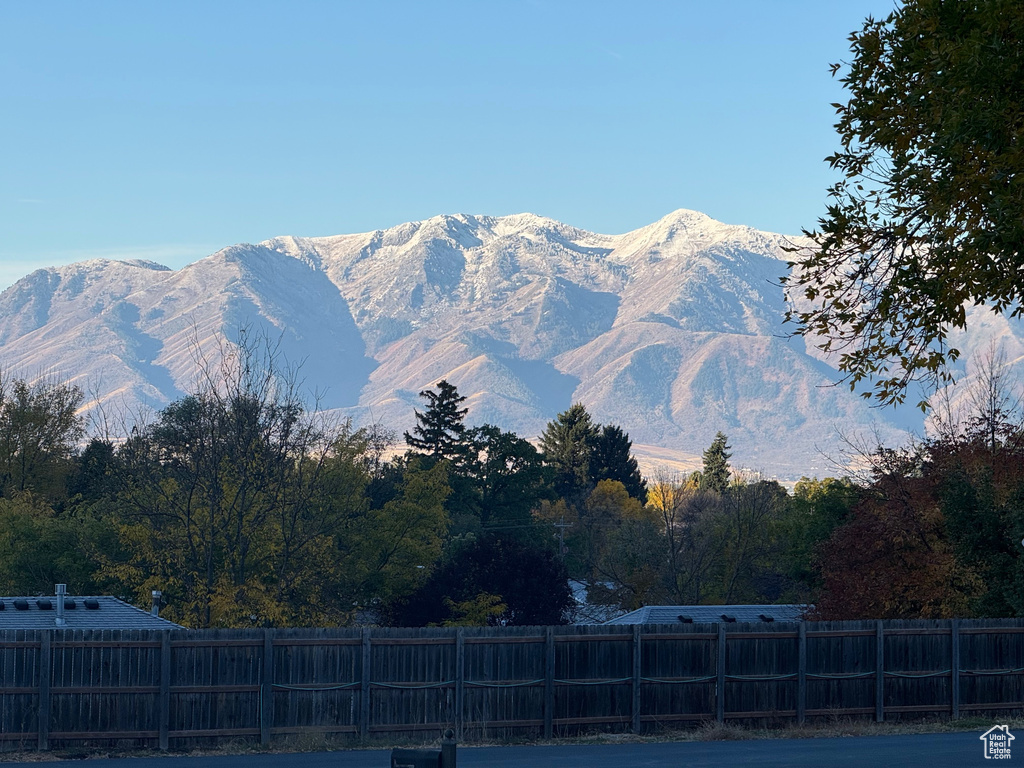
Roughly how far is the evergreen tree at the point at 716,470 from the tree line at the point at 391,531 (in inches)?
1099

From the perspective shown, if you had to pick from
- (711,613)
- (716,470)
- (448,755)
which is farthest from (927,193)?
(716,470)

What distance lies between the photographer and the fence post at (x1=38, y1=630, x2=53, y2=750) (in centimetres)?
2034

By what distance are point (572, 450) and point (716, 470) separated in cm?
1484

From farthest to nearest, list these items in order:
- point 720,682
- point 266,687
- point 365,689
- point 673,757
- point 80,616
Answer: point 80,616 < point 720,682 < point 365,689 < point 266,687 < point 673,757

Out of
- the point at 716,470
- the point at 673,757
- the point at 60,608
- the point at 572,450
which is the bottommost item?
the point at 673,757

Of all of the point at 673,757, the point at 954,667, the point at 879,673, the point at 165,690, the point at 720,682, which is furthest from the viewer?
the point at 954,667

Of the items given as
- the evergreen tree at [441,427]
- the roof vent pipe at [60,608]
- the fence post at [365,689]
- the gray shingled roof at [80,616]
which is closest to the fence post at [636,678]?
the fence post at [365,689]

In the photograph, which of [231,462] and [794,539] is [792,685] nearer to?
[231,462]

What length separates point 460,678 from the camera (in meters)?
22.4

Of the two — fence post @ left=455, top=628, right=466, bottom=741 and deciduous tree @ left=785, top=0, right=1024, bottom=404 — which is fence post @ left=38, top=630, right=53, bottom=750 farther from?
deciduous tree @ left=785, top=0, right=1024, bottom=404

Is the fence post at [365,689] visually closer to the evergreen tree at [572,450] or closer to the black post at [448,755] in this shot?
the black post at [448,755]

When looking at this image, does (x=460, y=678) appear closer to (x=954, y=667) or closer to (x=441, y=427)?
(x=954, y=667)

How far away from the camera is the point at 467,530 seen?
274ft

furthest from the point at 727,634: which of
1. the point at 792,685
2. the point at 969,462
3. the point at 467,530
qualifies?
the point at 467,530
